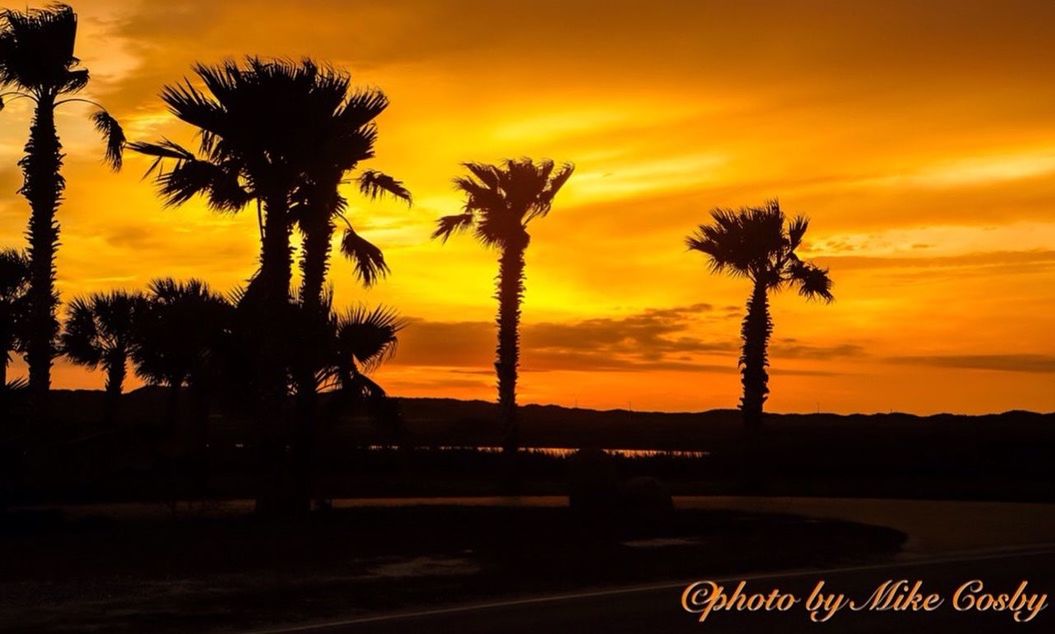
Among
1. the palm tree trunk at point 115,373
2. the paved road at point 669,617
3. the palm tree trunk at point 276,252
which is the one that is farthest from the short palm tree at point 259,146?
the palm tree trunk at point 115,373

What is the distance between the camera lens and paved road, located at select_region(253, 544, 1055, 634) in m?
12.7

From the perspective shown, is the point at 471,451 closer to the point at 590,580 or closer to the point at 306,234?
the point at 306,234

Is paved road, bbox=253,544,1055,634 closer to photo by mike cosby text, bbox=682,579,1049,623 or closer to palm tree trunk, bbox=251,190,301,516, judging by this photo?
photo by mike cosby text, bbox=682,579,1049,623

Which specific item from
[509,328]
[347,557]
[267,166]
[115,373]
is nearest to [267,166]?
[267,166]

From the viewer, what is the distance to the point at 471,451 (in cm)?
4447

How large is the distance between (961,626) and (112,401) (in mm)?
46979

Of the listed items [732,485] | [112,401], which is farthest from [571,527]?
[112,401]

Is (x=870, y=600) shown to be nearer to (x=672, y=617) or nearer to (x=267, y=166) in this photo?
(x=672, y=617)

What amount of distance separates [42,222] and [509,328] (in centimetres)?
1671

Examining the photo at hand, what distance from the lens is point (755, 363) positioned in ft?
135

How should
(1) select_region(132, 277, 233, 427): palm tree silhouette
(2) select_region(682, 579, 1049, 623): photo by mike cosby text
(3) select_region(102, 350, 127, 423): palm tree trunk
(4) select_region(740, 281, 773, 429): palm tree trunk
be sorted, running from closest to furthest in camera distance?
1. (2) select_region(682, 579, 1049, 623): photo by mike cosby text
2. (1) select_region(132, 277, 233, 427): palm tree silhouette
3. (4) select_region(740, 281, 773, 429): palm tree trunk
4. (3) select_region(102, 350, 127, 423): palm tree trunk

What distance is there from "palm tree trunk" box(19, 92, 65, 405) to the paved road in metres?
21.6

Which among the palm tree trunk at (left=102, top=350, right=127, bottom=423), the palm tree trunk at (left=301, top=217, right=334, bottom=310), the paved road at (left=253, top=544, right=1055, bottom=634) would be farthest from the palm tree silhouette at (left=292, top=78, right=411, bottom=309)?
the palm tree trunk at (left=102, top=350, right=127, bottom=423)

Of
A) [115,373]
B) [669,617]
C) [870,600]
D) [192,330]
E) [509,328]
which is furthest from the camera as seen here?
[115,373]
